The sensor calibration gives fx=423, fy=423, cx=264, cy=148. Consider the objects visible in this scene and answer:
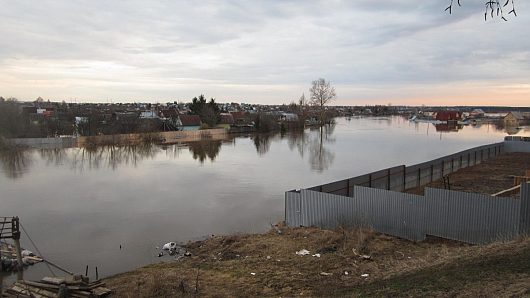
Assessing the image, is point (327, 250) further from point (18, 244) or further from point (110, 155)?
point (110, 155)

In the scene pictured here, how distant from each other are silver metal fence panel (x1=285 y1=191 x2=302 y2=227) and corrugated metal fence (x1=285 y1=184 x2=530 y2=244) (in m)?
0.04

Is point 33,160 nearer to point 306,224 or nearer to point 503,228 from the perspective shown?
point 306,224

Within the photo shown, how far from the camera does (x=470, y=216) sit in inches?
455

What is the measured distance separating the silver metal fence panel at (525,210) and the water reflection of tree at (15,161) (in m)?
29.5

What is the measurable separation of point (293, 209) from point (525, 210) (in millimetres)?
6790

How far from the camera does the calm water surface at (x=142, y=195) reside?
48.2 feet

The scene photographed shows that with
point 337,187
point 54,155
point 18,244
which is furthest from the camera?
point 54,155

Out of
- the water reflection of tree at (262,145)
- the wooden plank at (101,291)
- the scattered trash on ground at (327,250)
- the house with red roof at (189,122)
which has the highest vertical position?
the house with red roof at (189,122)

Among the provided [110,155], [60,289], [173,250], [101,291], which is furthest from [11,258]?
[110,155]

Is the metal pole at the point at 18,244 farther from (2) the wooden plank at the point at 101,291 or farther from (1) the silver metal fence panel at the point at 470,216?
(1) the silver metal fence panel at the point at 470,216

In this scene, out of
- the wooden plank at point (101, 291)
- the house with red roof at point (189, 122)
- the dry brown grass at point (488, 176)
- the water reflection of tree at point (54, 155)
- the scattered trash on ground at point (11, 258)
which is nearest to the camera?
the wooden plank at point (101, 291)

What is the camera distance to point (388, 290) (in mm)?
7188

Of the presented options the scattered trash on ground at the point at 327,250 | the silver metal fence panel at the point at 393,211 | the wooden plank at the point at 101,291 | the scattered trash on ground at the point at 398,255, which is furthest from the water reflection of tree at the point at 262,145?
the wooden plank at the point at 101,291

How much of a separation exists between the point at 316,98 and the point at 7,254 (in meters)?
104
